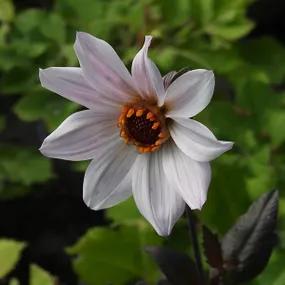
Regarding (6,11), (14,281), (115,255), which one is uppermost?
(6,11)

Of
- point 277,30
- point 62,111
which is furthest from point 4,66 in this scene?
point 277,30

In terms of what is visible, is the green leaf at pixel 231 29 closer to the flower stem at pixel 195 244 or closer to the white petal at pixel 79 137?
the flower stem at pixel 195 244

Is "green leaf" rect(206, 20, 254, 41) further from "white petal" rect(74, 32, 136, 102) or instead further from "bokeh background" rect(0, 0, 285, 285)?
"white petal" rect(74, 32, 136, 102)

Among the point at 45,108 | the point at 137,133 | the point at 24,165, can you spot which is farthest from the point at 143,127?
the point at 24,165

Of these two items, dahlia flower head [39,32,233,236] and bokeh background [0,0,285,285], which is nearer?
dahlia flower head [39,32,233,236]

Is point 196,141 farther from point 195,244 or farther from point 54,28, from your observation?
point 54,28

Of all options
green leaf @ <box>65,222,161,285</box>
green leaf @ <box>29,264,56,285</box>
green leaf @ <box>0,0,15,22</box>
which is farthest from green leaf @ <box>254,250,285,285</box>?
green leaf @ <box>0,0,15,22</box>

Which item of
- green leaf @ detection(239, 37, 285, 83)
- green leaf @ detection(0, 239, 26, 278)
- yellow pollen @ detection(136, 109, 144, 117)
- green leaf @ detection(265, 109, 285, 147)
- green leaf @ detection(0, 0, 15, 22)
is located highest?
yellow pollen @ detection(136, 109, 144, 117)
